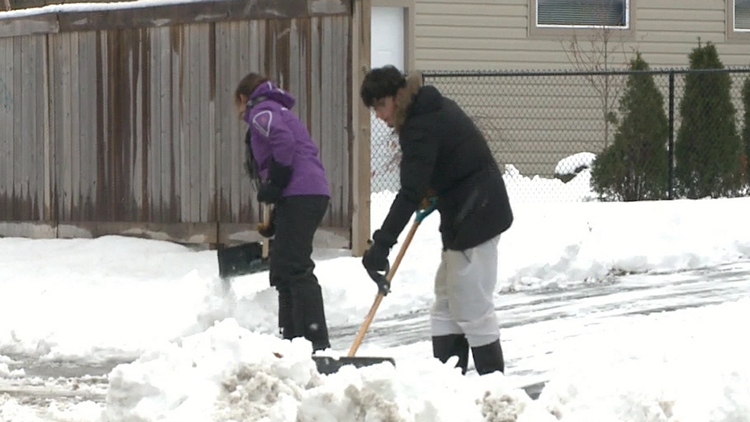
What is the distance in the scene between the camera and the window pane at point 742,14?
66.6ft

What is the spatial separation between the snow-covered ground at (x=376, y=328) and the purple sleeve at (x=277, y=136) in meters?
1.06

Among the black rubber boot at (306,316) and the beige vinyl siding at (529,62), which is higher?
the beige vinyl siding at (529,62)

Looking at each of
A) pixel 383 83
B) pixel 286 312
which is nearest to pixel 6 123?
pixel 286 312

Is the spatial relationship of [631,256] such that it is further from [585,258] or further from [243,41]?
[243,41]

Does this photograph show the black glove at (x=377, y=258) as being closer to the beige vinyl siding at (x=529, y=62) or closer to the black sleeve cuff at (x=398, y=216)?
the black sleeve cuff at (x=398, y=216)

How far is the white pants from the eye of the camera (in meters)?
6.90

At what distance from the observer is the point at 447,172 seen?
6.96 metres

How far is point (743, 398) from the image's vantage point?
6117 millimetres

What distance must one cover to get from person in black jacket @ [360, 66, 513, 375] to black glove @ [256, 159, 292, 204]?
49.4 inches

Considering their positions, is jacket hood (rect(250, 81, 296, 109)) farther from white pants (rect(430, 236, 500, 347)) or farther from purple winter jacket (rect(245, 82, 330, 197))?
white pants (rect(430, 236, 500, 347))

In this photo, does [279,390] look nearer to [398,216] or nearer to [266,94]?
[398,216]

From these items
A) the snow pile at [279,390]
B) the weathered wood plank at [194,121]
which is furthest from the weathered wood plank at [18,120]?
the snow pile at [279,390]

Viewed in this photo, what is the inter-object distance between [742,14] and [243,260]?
495 inches

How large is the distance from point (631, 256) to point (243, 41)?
11.9 ft
